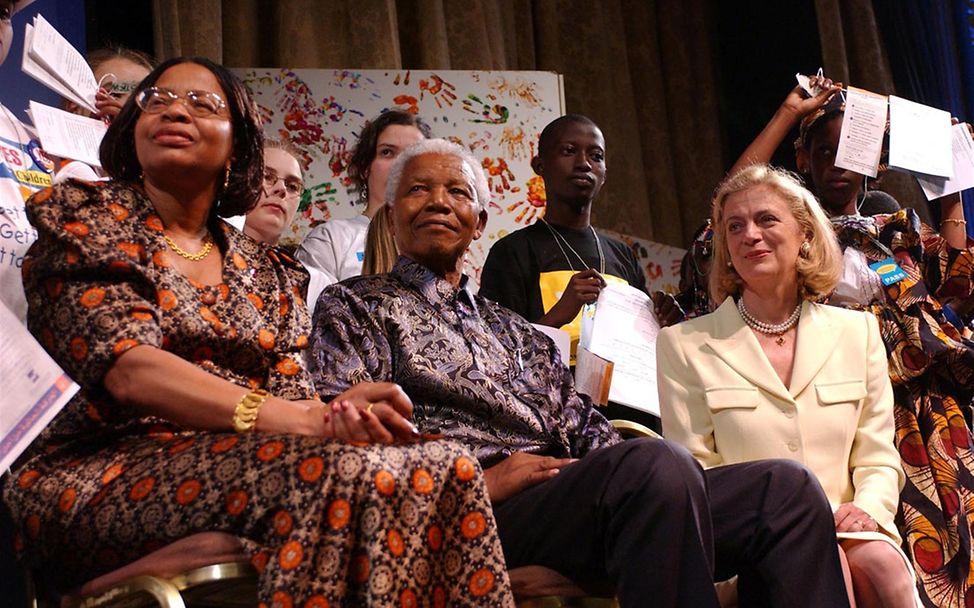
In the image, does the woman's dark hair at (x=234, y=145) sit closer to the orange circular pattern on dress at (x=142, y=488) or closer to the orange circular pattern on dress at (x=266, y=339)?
the orange circular pattern on dress at (x=266, y=339)

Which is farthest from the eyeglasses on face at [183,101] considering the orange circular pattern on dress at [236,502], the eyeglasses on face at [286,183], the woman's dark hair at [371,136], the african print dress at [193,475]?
the woman's dark hair at [371,136]

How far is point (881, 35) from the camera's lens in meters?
5.24

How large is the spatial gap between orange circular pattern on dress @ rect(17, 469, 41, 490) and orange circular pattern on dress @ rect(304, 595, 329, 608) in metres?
0.52

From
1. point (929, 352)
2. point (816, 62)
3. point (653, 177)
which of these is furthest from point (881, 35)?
point (929, 352)

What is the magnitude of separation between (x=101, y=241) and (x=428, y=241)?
84 cm

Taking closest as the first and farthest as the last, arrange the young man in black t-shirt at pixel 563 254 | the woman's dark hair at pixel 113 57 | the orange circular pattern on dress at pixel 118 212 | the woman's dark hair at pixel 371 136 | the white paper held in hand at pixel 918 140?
1. the orange circular pattern on dress at pixel 118 212
2. the woman's dark hair at pixel 113 57
3. the young man in black t-shirt at pixel 563 254
4. the white paper held in hand at pixel 918 140
5. the woman's dark hair at pixel 371 136

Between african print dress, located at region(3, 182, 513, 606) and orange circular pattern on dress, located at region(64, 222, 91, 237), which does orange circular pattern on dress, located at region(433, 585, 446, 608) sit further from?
orange circular pattern on dress, located at region(64, 222, 91, 237)

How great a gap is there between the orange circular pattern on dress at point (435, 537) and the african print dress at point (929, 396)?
1.43m

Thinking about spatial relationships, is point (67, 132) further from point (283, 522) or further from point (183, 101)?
point (283, 522)

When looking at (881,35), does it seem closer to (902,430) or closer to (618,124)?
(618,124)

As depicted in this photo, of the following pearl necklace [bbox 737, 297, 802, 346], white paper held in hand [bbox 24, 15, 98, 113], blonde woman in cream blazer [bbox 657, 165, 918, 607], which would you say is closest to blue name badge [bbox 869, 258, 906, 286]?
blonde woman in cream blazer [bbox 657, 165, 918, 607]

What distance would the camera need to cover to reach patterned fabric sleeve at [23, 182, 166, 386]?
1782 mm

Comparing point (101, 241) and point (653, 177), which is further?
point (653, 177)

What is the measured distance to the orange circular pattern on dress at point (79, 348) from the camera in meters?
1.78
